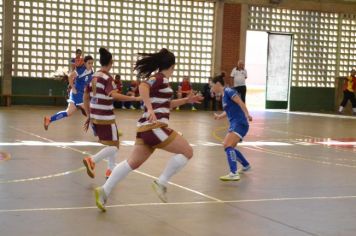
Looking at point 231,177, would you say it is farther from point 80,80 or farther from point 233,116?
point 80,80

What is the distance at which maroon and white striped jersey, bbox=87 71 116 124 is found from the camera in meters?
8.12

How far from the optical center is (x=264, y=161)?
11.4 metres

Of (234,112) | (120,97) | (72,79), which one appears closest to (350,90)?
(72,79)

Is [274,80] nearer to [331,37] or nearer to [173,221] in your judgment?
[331,37]

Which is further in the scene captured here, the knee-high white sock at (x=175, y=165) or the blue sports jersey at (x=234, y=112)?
the blue sports jersey at (x=234, y=112)

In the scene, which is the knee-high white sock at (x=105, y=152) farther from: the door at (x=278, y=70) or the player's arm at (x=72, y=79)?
the door at (x=278, y=70)

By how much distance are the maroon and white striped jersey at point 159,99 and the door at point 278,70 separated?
2398 cm

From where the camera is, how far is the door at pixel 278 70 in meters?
30.6

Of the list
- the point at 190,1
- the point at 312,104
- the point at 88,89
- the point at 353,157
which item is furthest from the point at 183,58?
the point at 88,89

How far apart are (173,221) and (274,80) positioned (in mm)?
25112

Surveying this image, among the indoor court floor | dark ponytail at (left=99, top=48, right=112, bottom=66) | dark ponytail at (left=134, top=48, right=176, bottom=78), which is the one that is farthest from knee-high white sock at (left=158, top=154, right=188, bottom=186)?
dark ponytail at (left=99, top=48, right=112, bottom=66)

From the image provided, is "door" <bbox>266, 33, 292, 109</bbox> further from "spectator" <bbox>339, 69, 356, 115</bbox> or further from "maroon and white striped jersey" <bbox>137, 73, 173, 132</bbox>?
"maroon and white striped jersey" <bbox>137, 73, 173, 132</bbox>

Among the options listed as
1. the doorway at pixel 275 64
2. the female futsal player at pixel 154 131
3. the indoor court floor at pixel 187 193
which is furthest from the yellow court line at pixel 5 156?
the doorway at pixel 275 64

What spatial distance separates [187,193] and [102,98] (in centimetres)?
156
